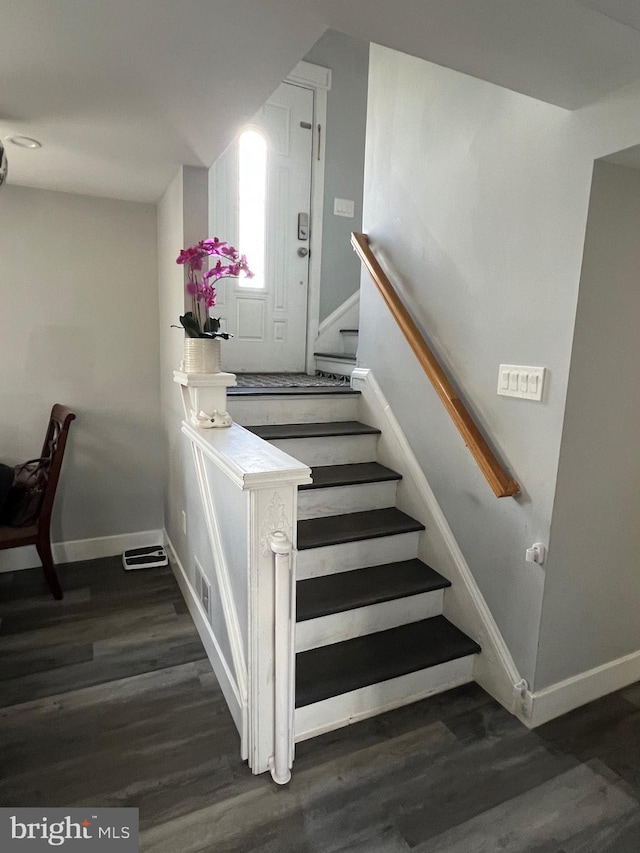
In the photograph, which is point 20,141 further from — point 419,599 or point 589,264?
point 419,599

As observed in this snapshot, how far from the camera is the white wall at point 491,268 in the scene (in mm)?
1549

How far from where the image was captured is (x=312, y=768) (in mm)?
1570

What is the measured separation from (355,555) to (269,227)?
2.74 meters

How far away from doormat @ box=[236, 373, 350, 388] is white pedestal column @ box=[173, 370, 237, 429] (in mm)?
843

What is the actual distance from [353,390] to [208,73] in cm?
172

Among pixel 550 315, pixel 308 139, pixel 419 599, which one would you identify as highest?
pixel 308 139

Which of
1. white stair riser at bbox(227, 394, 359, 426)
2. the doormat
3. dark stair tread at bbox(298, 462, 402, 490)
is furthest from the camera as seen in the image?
the doormat

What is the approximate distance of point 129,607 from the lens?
8.16 feet

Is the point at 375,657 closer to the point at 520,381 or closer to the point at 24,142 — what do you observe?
the point at 520,381

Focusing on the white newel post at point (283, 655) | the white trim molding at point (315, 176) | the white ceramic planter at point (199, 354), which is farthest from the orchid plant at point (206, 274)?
the white trim molding at point (315, 176)

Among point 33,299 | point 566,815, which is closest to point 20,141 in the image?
point 33,299

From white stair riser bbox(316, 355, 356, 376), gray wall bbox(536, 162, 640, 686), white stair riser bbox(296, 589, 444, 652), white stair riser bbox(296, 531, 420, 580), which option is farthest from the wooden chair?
gray wall bbox(536, 162, 640, 686)

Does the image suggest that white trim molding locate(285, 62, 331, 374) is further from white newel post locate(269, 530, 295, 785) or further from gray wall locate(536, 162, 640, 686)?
white newel post locate(269, 530, 295, 785)

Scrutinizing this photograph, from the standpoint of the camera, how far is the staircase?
177 centimetres
